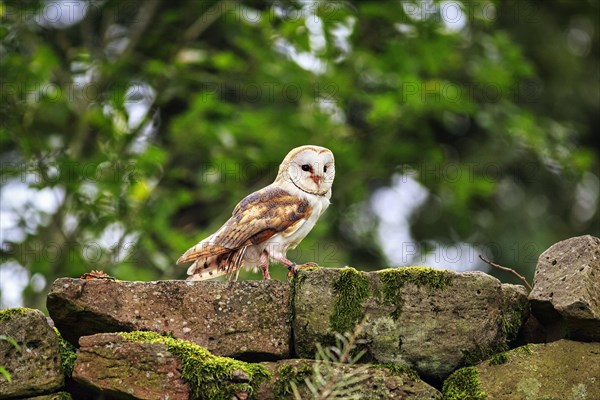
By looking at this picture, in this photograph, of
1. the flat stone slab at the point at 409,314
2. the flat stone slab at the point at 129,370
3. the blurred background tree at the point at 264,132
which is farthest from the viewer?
the blurred background tree at the point at 264,132

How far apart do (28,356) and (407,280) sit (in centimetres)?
196

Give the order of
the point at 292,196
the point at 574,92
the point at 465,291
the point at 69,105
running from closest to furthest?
1. the point at 465,291
2. the point at 292,196
3. the point at 69,105
4. the point at 574,92

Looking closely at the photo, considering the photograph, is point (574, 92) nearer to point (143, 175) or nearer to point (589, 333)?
point (143, 175)

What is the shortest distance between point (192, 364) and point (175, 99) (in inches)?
436

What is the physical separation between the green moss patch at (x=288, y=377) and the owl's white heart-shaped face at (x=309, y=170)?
146cm

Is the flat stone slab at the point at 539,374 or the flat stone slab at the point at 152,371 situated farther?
the flat stone slab at the point at 539,374

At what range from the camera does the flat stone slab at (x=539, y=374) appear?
529 cm

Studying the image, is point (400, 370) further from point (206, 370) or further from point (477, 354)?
point (206, 370)

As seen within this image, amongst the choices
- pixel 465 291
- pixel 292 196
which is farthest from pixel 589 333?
pixel 292 196

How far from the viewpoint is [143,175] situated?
12.9 m

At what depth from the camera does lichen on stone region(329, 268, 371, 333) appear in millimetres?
5504

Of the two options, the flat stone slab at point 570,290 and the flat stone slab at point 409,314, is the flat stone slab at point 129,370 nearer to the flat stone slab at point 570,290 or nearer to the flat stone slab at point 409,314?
the flat stone slab at point 409,314

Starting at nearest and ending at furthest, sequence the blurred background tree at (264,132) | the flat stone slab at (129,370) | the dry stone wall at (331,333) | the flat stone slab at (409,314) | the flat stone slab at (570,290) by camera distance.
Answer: the flat stone slab at (129,370) < the dry stone wall at (331,333) < the flat stone slab at (570,290) < the flat stone slab at (409,314) < the blurred background tree at (264,132)

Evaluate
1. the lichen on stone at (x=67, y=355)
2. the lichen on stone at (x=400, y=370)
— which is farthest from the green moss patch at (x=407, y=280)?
the lichen on stone at (x=67, y=355)
